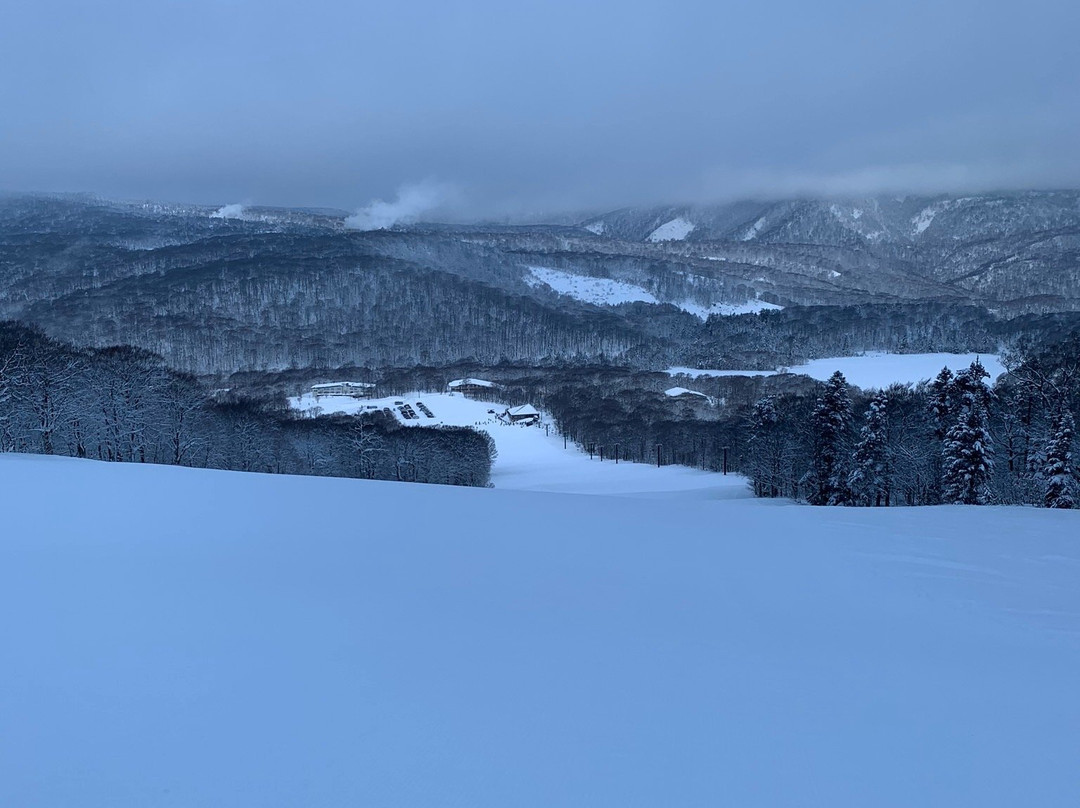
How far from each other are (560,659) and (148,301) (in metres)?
170

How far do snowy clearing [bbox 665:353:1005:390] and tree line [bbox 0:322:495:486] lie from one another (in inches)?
2770

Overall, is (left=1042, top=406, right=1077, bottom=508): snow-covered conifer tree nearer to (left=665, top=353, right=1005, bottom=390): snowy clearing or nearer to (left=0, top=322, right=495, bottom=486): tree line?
(left=0, top=322, right=495, bottom=486): tree line

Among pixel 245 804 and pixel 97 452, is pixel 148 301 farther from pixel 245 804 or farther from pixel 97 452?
pixel 245 804

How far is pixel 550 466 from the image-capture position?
173 ft

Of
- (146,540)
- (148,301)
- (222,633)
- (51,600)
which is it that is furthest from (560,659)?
(148,301)

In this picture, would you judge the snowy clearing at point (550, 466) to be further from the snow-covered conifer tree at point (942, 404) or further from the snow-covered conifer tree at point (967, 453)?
the snow-covered conifer tree at point (967, 453)

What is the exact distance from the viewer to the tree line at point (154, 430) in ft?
81.8

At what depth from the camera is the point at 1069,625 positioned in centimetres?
626

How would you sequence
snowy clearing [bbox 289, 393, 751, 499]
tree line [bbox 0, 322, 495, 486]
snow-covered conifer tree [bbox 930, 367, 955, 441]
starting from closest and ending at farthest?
snow-covered conifer tree [bbox 930, 367, 955, 441], tree line [bbox 0, 322, 495, 486], snowy clearing [bbox 289, 393, 751, 499]

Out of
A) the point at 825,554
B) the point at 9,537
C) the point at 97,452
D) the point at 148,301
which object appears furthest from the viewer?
the point at 148,301

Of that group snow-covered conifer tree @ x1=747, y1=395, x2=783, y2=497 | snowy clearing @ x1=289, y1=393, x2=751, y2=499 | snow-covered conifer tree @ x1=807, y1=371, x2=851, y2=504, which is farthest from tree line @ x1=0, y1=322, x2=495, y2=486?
snow-covered conifer tree @ x1=807, y1=371, x2=851, y2=504

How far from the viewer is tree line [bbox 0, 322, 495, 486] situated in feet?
81.8

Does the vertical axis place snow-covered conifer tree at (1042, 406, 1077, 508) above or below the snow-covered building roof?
below

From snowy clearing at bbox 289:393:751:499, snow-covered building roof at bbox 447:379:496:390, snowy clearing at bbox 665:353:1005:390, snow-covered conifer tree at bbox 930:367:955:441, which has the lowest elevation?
snowy clearing at bbox 289:393:751:499
